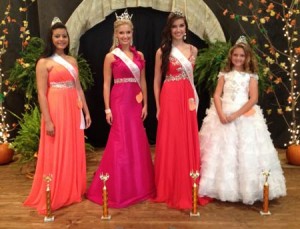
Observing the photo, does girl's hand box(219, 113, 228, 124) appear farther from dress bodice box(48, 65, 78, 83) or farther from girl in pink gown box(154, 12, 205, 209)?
dress bodice box(48, 65, 78, 83)

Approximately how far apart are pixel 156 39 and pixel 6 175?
8.54 ft

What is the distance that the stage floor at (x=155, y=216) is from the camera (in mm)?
2766

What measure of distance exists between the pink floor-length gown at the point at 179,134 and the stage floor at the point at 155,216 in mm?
191

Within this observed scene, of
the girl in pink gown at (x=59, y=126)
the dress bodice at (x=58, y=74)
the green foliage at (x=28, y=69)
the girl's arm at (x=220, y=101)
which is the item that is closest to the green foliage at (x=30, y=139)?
the green foliage at (x=28, y=69)

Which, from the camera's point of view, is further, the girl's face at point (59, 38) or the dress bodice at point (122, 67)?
the dress bodice at point (122, 67)

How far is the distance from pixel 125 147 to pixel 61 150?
557 mm

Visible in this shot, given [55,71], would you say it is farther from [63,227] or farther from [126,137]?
[63,227]

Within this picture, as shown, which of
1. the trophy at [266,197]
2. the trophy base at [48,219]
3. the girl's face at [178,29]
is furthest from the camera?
the girl's face at [178,29]

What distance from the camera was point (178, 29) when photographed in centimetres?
297

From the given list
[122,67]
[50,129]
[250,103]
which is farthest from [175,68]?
[50,129]

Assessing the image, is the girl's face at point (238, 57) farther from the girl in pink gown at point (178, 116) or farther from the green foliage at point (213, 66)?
the green foliage at point (213, 66)

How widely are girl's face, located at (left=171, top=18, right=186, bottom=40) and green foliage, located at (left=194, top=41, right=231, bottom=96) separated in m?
1.13

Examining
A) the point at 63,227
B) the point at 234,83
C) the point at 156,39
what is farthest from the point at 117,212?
the point at 156,39

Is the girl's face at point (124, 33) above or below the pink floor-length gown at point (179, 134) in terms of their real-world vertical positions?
above
